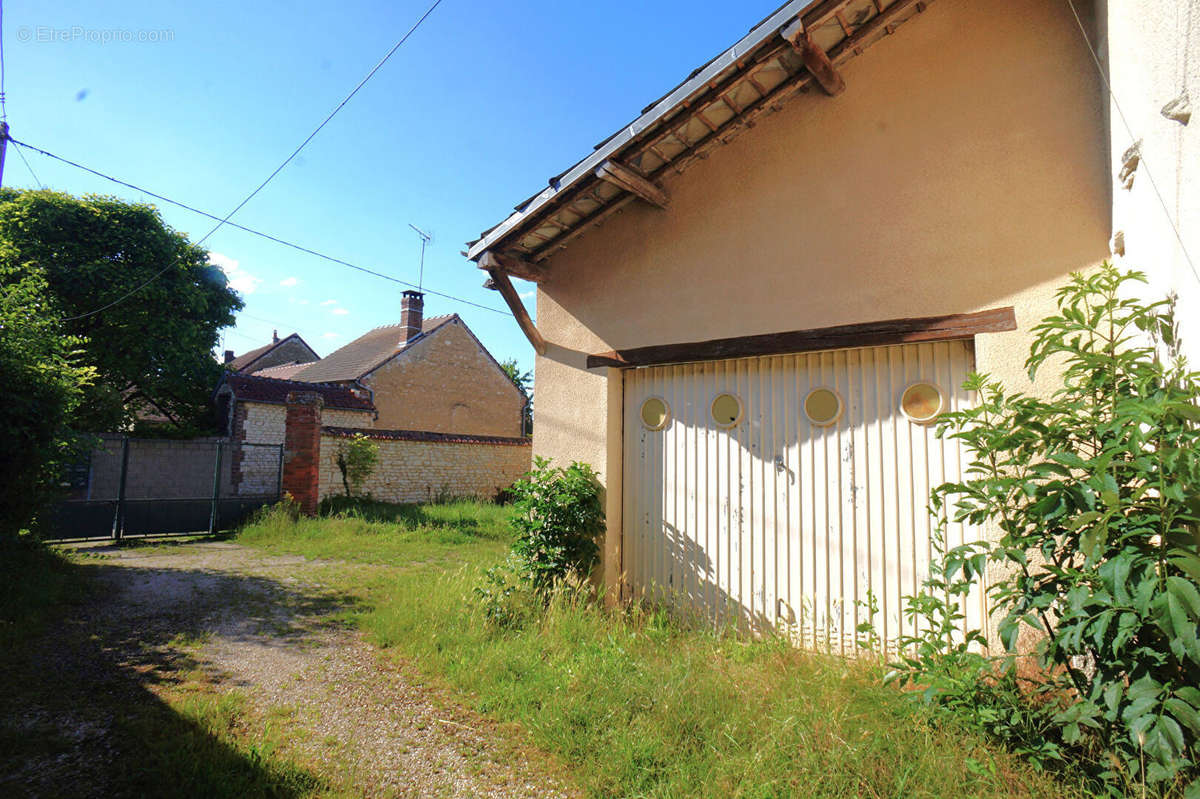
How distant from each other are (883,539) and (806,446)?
31.6 inches

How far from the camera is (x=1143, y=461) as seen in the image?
2076 millimetres

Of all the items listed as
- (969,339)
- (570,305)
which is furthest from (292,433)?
(969,339)

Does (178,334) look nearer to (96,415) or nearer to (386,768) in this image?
(96,415)

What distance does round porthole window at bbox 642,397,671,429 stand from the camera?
504 centimetres

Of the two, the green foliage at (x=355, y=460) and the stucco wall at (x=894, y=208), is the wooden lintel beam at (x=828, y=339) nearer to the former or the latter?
the stucco wall at (x=894, y=208)

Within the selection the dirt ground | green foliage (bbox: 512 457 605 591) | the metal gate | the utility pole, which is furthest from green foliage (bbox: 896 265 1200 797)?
the utility pole

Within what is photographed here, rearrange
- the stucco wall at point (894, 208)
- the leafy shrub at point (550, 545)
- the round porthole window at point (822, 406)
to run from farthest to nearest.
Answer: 1. the leafy shrub at point (550, 545)
2. the round porthole window at point (822, 406)
3. the stucco wall at point (894, 208)

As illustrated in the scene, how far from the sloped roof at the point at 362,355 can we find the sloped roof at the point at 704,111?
55.7ft

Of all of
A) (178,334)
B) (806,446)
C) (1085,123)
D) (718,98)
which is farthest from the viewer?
(178,334)

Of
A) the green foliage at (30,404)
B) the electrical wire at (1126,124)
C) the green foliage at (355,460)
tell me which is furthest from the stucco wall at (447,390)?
the electrical wire at (1126,124)

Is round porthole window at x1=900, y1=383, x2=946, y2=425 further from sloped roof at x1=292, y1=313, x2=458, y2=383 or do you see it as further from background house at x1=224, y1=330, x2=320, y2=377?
background house at x1=224, y1=330, x2=320, y2=377

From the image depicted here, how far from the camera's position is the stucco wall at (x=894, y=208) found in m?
3.55

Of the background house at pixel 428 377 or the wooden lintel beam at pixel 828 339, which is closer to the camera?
the wooden lintel beam at pixel 828 339

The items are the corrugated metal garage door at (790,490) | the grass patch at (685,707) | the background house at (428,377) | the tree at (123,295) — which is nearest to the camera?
the grass patch at (685,707)
